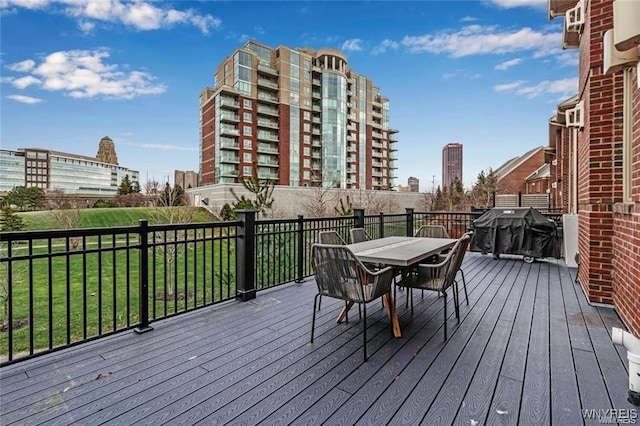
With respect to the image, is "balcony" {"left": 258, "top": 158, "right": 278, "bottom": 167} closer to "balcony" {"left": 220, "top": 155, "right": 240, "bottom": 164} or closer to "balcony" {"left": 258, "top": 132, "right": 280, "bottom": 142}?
"balcony" {"left": 258, "top": 132, "right": 280, "bottom": 142}

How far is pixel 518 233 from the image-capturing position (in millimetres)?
6453

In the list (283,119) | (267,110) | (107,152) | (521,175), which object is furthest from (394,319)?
(107,152)

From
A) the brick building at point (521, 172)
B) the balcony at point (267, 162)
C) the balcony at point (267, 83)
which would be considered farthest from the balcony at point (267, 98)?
the brick building at point (521, 172)

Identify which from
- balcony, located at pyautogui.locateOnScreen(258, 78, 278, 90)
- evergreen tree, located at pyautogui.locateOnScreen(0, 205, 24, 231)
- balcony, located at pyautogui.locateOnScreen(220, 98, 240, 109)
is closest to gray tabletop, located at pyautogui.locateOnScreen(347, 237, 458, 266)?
evergreen tree, located at pyautogui.locateOnScreen(0, 205, 24, 231)

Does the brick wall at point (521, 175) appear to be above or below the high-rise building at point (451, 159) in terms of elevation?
below

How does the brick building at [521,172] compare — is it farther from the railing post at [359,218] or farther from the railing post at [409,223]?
the railing post at [359,218]

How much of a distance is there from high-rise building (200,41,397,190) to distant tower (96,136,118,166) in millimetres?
27475

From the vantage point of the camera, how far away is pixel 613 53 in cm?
252

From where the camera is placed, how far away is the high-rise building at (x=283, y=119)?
34156 mm

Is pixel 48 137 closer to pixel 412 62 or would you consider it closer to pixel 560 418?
pixel 412 62

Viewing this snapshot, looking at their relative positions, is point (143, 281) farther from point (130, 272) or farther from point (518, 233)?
point (518, 233)

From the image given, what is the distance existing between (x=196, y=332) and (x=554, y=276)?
5.63m

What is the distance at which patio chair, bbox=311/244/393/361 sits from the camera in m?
2.46

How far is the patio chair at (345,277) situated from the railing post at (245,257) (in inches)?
52.5
